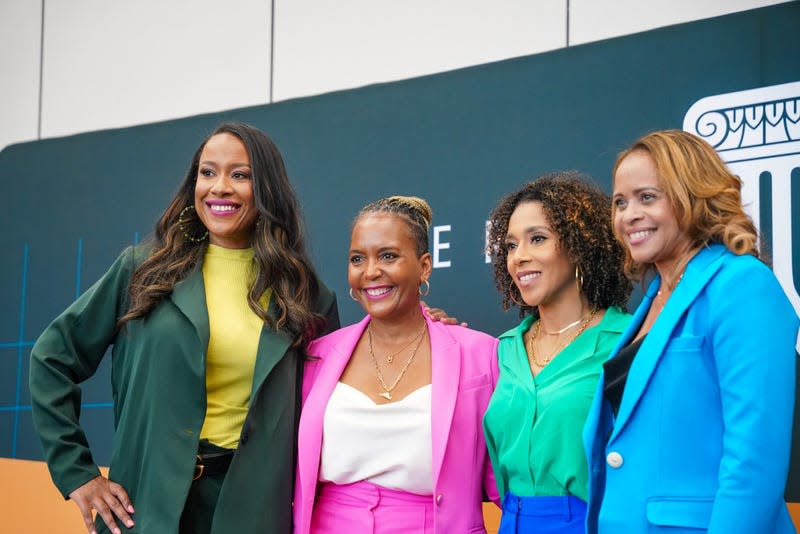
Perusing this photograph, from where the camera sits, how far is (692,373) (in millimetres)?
1974

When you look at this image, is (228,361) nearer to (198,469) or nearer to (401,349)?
(198,469)

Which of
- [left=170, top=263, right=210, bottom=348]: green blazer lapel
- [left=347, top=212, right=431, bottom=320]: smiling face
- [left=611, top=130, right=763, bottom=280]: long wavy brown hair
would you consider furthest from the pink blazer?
[left=611, top=130, right=763, bottom=280]: long wavy brown hair

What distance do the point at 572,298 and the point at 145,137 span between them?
2.81m

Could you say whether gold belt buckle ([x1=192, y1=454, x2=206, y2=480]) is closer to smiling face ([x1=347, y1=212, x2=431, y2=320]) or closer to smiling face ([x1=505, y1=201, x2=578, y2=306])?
smiling face ([x1=347, y1=212, x2=431, y2=320])

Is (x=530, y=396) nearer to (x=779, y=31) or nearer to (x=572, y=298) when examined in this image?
(x=572, y=298)

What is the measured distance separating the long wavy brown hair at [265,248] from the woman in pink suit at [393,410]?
0.17m

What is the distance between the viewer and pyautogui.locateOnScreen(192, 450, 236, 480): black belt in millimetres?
2709

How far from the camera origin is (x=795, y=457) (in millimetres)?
3117

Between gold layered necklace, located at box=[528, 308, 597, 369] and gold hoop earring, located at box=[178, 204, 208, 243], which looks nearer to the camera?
gold layered necklace, located at box=[528, 308, 597, 369]

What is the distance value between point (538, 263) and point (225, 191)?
3.32 ft

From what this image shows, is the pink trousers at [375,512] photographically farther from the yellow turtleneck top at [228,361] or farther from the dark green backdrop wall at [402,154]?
the dark green backdrop wall at [402,154]

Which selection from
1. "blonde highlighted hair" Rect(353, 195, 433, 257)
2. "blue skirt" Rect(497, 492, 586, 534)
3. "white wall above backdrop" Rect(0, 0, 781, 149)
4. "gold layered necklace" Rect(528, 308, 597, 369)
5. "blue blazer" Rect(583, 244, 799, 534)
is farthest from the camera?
"white wall above backdrop" Rect(0, 0, 781, 149)

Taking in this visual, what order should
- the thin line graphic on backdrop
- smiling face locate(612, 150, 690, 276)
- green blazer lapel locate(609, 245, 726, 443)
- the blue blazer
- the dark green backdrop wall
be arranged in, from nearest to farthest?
the blue blazer < green blazer lapel locate(609, 245, 726, 443) < smiling face locate(612, 150, 690, 276) < the dark green backdrop wall < the thin line graphic on backdrop

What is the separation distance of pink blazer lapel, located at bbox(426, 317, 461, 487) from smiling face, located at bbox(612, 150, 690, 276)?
0.77 meters
